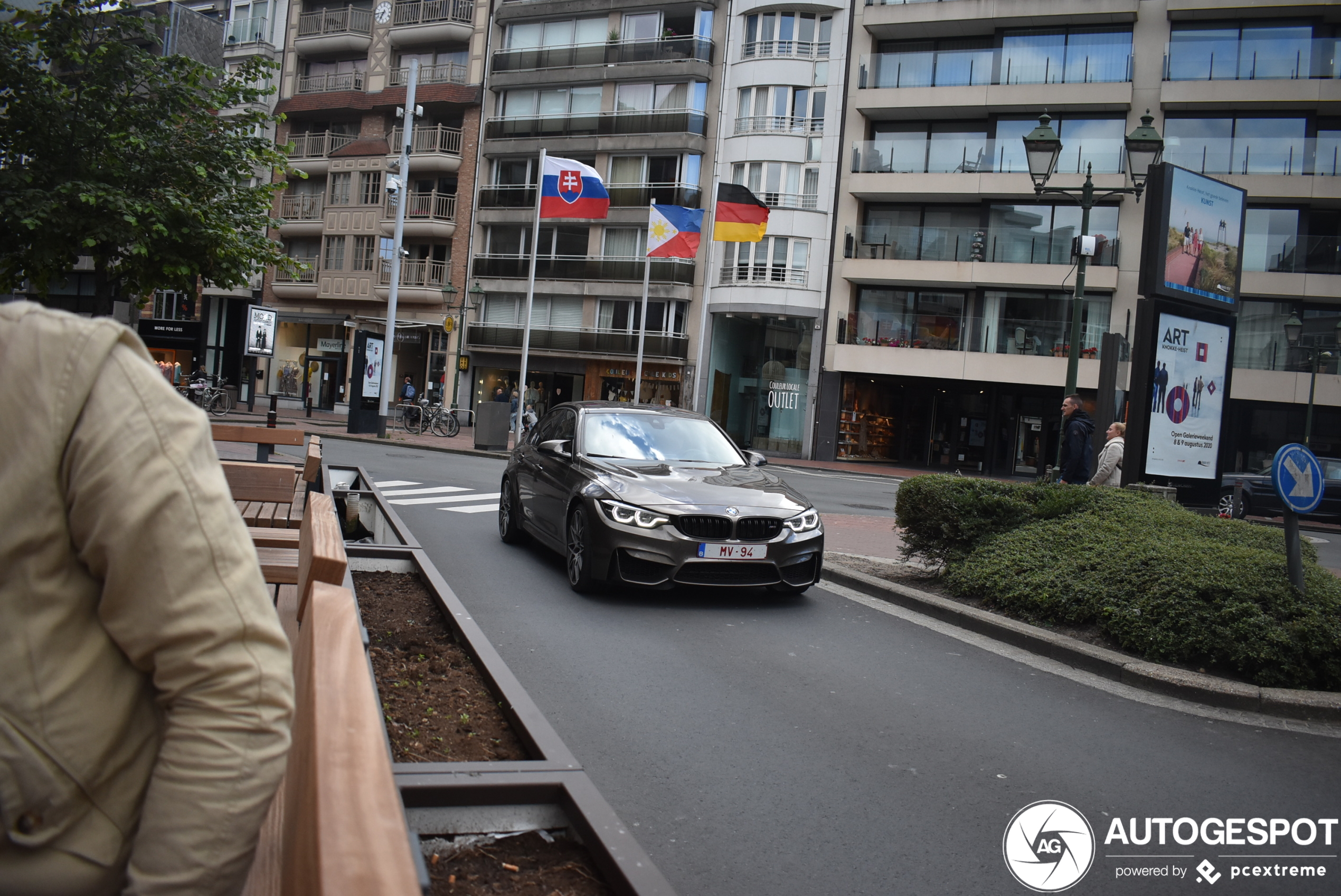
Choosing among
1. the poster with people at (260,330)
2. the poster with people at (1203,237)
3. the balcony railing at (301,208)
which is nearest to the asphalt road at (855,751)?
the poster with people at (1203,237)

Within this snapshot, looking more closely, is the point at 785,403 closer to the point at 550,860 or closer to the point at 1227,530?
the point at 1227,530

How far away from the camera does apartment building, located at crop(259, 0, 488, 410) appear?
4819 centimetres

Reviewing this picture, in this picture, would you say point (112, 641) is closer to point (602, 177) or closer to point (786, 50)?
point (786, 50)

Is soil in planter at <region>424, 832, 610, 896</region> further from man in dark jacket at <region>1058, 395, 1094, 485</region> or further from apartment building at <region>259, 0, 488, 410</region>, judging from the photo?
apartment building at <region>259, 0, 488, 410</region>

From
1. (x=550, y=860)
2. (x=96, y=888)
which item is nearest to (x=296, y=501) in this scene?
(x=550, y=860)

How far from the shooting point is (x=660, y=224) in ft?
93.4

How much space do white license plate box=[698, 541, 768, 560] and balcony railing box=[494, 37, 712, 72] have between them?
39224 millimetres

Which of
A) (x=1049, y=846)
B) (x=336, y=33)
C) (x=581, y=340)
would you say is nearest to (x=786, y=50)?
(x=581, y=340)

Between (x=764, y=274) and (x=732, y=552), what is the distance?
33949mm

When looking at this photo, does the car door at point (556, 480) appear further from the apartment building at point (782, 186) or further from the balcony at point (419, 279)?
the balcony at point (419, 279)

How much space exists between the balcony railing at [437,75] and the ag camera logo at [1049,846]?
4964 cm

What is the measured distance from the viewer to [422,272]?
4841 centimetres

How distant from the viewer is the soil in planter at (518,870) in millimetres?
2260

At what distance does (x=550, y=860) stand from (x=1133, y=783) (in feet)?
10.9
